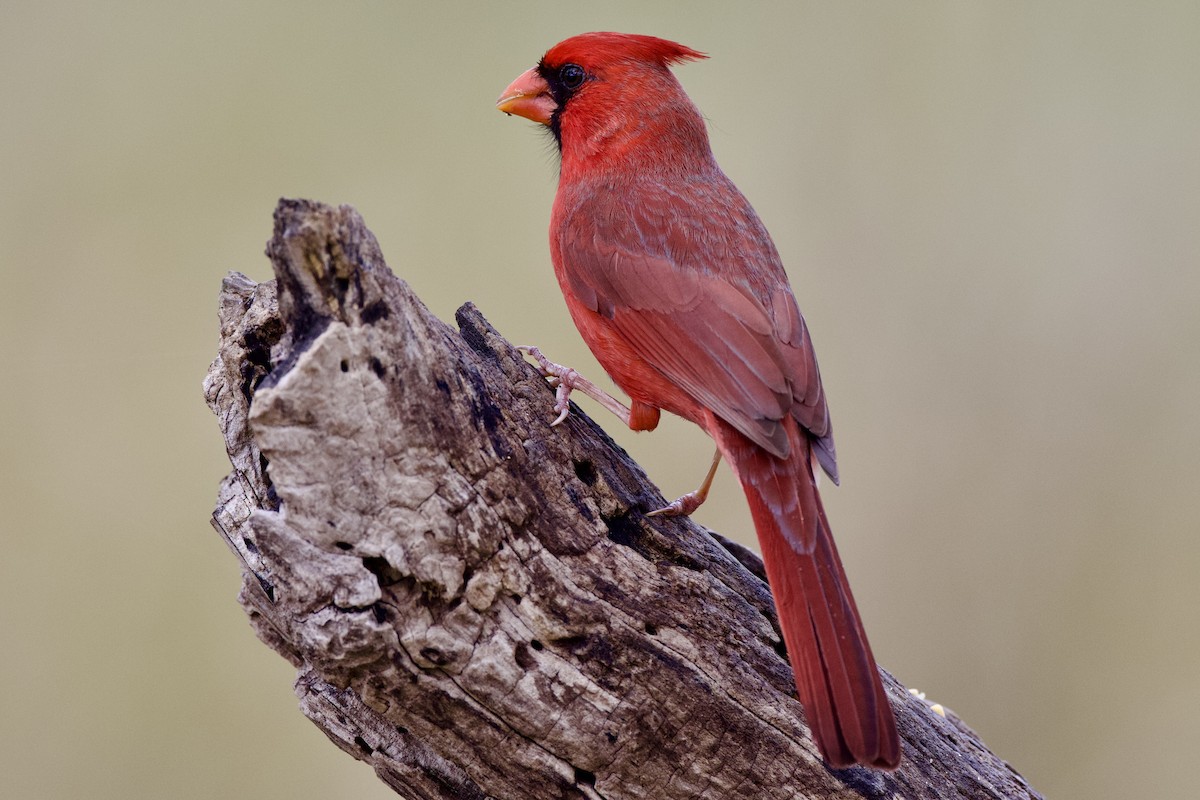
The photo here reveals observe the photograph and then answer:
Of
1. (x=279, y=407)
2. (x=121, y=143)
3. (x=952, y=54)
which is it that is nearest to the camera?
(x=279, y=407)

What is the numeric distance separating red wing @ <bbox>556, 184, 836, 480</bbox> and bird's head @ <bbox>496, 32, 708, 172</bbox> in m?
0.31

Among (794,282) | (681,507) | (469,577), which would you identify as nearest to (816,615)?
(681,507)

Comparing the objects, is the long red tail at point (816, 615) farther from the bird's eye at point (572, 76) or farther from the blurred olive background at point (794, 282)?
the blurred olive background at point (794, 282)

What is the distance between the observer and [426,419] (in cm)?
228

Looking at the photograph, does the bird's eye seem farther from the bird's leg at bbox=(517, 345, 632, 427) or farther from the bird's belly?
the bird's leg at bbox=(517, 345, 632, 427)

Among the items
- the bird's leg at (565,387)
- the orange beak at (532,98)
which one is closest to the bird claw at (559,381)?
the bird's leg at (565,387)

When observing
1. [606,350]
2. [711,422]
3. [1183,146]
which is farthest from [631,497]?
[1183,146]

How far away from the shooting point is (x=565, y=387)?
275 centimetres

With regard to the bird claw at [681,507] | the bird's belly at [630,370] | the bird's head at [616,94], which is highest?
the bird's head at [616,94]

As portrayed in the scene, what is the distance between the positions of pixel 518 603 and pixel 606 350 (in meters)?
1.02

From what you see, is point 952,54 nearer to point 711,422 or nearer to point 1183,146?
point 1183,146

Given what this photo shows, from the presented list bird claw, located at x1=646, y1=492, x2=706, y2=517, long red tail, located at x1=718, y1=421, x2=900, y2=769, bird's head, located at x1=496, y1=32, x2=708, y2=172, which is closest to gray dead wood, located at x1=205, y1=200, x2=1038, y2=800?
bird claw, located at x1=646, y1=492, x2=706, y2=517

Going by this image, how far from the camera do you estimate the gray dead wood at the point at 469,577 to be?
2201 mm

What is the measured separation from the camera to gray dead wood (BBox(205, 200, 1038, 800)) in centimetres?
220
